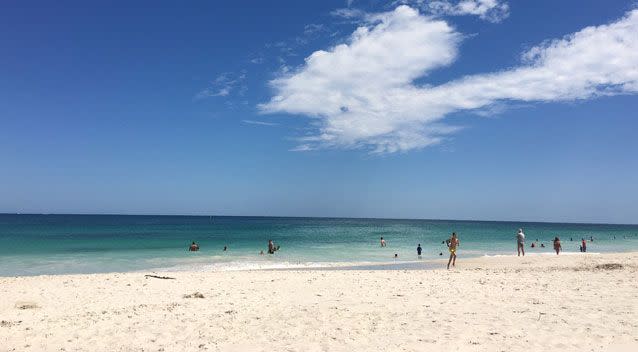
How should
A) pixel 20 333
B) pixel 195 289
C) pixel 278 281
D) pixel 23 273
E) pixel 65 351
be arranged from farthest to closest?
pixel 23 273 → pixel 278 281 → pixel 195 289 → pixel 20 333 → pixel 65 351

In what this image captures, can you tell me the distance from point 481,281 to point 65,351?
43.0 feet

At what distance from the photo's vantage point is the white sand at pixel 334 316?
8.05 m

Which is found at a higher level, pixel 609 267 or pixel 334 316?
pixel 334 316

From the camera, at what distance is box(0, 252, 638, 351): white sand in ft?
26.4

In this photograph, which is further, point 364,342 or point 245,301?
point 245,301

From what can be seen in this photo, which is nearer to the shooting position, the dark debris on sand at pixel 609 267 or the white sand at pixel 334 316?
the white sand at pixel 334 316

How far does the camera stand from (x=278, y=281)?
16641 millimetres

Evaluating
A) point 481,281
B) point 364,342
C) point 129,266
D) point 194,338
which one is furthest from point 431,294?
point 129,266

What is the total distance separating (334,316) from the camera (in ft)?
32.6

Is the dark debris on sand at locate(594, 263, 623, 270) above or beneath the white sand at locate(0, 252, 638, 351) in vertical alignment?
beneath

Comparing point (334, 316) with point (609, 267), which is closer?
point (334, 316)

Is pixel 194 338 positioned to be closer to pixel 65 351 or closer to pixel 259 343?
pixel 259 343

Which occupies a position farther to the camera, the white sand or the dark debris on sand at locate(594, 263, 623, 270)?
the dark debris on sand at locate(594, 263, 623, 270)

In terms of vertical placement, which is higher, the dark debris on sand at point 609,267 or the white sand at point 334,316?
the white sand at point 334,316
